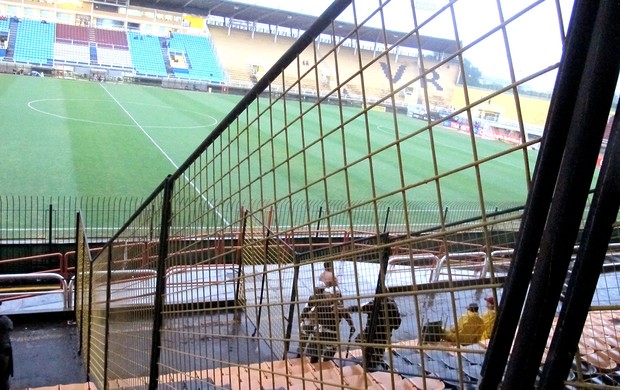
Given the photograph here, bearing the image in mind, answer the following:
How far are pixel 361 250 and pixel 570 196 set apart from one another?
20.9 inches

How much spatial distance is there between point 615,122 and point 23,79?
31.0 m

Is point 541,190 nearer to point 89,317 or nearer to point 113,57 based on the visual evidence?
point 89,317

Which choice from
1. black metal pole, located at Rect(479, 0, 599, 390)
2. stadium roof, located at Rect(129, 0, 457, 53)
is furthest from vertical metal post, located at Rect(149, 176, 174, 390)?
stadium roof, located at Rect(129, 0, 457, 53)

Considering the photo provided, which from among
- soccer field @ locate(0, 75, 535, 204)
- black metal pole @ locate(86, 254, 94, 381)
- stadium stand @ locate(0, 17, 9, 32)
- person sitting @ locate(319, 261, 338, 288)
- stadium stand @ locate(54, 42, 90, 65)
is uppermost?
stadium stand @ locate(0, 17, 9, 32)

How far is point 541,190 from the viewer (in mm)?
667

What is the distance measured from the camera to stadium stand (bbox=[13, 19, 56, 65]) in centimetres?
3030

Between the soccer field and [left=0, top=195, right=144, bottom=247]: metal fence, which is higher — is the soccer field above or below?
above

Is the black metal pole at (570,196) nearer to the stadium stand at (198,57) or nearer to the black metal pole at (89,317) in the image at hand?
the black metal pole at (89,317)

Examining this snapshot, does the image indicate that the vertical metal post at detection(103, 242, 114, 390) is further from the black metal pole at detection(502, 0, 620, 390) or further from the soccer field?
the soccer field

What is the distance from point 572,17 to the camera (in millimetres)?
622

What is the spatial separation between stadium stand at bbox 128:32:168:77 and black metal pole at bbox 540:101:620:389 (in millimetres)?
34614

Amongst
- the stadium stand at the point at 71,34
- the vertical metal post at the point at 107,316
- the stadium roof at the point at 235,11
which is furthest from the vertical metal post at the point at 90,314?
the stadium stand at the point at 71,34

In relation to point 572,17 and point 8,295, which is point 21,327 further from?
point 572,17

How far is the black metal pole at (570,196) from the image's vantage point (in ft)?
1.92
